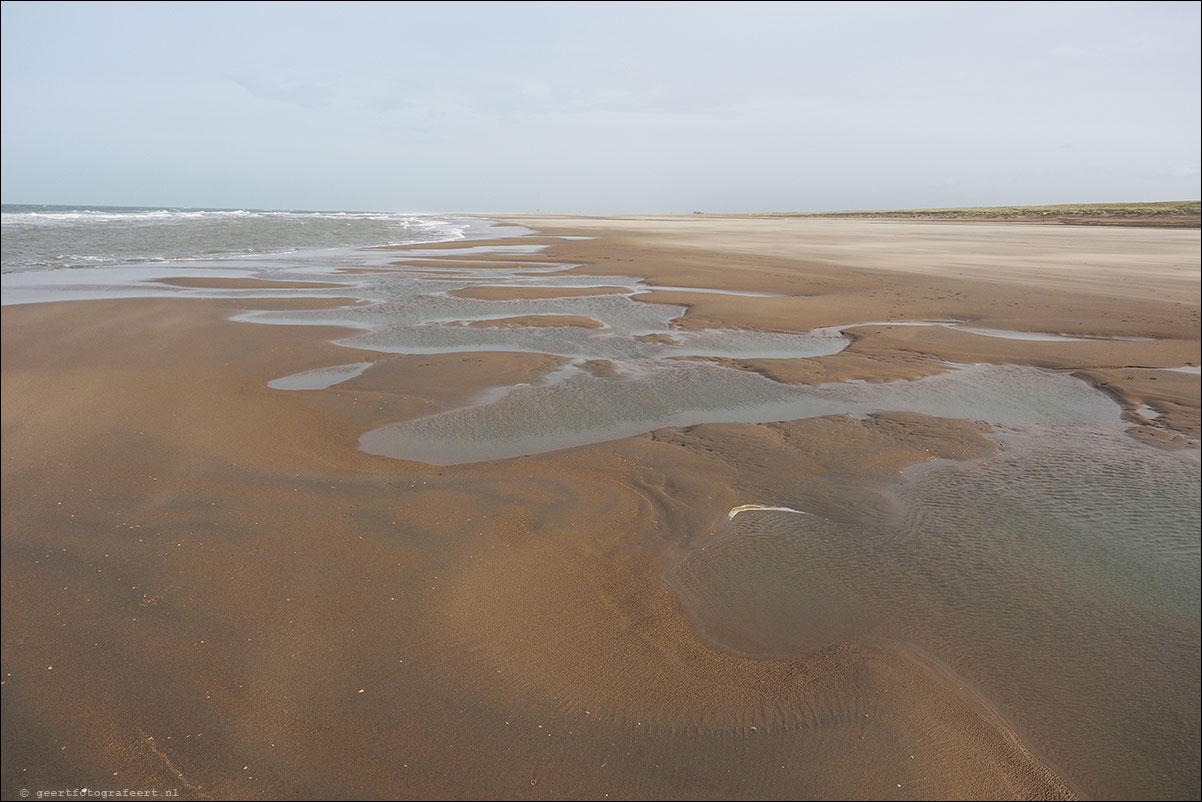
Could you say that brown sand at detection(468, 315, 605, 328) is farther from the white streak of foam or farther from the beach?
the white streak of foam

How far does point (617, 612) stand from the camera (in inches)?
159

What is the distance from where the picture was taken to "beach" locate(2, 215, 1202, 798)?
2.98 meters

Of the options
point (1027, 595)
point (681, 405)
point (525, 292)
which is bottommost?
point (1027, 595)

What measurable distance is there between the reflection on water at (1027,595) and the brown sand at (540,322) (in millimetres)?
8214

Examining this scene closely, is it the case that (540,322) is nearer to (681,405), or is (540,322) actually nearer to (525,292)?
(525,292)

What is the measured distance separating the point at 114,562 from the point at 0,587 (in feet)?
1.81

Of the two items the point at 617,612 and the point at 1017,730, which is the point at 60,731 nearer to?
the point at 617,612

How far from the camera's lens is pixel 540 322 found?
1338 centimetres

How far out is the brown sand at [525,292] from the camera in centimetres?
1680

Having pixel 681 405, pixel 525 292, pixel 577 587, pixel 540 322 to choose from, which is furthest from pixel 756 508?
pixel 525 292

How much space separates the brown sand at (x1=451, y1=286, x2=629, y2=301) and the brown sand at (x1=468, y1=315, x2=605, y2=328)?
9.26 feet

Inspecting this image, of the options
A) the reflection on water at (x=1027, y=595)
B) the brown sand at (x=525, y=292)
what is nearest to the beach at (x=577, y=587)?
the reflection on water at (x=1027, y=595)

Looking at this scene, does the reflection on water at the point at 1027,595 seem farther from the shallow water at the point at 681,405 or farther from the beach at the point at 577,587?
the shallow water at the point at 681,405

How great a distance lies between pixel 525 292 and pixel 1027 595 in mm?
14721
